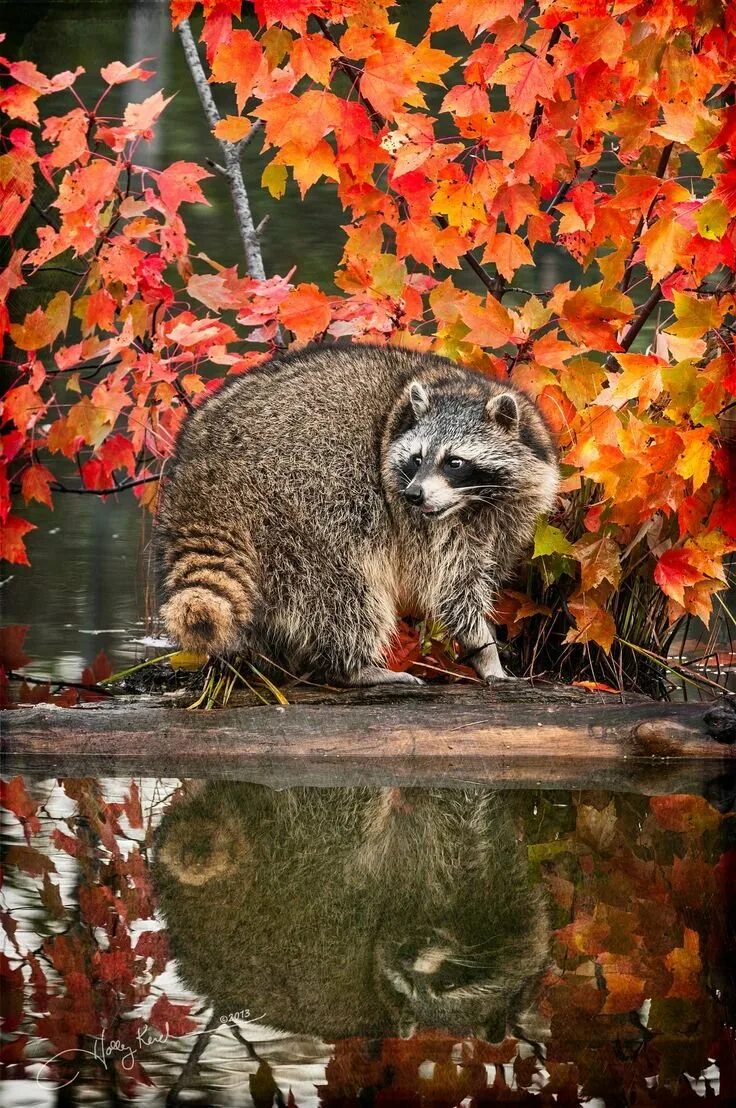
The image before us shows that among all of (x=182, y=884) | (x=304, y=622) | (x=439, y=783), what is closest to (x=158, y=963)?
(x=182, y=884)

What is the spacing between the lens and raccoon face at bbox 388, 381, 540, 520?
13.0ft

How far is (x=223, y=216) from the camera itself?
10.1 meters

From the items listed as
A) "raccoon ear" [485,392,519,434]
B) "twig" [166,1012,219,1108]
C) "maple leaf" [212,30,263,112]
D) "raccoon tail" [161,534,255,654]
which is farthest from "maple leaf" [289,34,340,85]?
"twig" [166,1012,219,1108]

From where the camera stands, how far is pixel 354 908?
2.83 meters

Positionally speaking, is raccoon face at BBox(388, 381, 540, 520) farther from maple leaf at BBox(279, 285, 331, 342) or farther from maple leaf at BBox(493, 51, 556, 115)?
maple leaf at BBox(493, 51, 556, 115)

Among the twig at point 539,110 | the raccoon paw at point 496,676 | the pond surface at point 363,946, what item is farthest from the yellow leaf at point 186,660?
the twig at point 539,110

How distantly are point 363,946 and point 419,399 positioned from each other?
1.74 meters

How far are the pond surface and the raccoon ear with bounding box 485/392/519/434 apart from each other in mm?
1024

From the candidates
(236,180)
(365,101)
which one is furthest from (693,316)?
(236,180)

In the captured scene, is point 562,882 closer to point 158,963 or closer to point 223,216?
point 158,963

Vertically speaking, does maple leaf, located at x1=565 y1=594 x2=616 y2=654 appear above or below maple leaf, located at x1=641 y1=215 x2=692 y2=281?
below

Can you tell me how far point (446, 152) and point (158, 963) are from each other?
2279mm

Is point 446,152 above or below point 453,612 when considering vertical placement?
above

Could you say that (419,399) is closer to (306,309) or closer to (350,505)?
(350,505)
